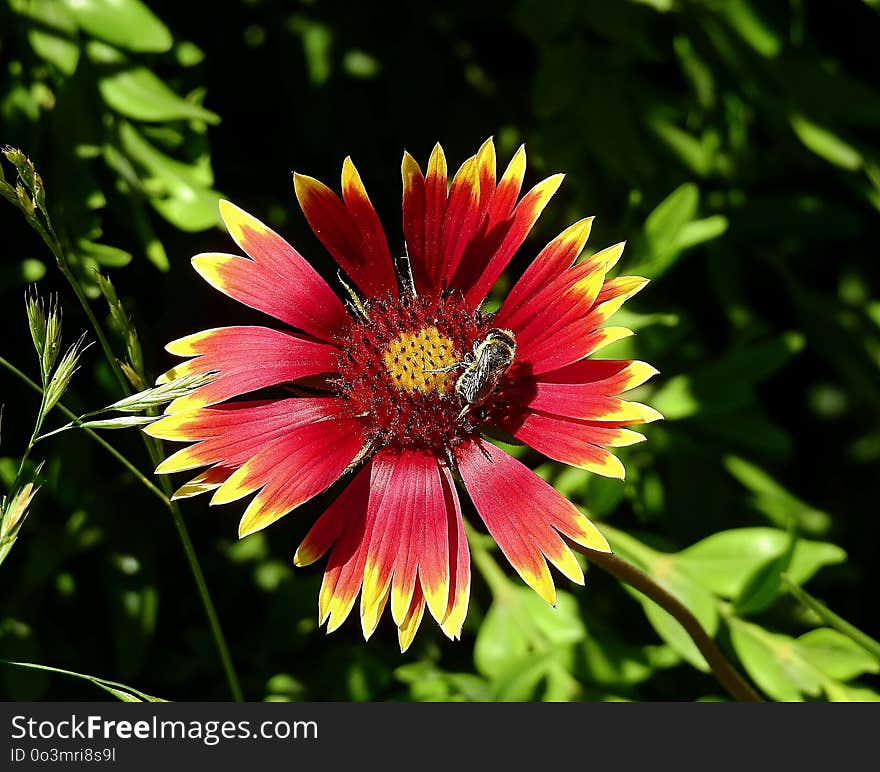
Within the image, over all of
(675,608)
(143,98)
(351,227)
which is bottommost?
(675,608)

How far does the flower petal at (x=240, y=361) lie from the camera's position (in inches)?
43.1

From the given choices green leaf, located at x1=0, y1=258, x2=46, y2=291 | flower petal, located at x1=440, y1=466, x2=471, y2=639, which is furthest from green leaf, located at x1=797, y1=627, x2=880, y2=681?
green leaf, located at x1=0, y1=258, x2=46, y2=291

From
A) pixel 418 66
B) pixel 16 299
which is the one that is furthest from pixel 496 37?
pixel 16 299

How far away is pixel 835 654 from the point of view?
1.38 m

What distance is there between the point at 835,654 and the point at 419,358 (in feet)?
2.10

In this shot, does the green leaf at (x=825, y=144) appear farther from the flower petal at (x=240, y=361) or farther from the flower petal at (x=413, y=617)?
the flower petal at (x=413, y=617)

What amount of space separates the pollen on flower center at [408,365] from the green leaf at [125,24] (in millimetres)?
401

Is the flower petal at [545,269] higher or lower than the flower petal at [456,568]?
higher

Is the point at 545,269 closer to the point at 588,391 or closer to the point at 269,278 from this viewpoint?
the point at 588,391

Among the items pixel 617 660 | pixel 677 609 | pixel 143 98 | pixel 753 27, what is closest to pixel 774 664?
pixel 617 660

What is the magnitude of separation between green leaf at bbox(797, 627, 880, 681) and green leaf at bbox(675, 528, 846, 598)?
0.08 meters

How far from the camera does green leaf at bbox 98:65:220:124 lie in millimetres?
1330

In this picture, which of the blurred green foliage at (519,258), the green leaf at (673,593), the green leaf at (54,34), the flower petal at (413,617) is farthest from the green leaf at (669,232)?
the green leaf at (54,34)

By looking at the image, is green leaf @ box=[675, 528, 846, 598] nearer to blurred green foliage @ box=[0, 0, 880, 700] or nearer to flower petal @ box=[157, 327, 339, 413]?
blurred green foliage @ box=[0, 0, 880, 700]
